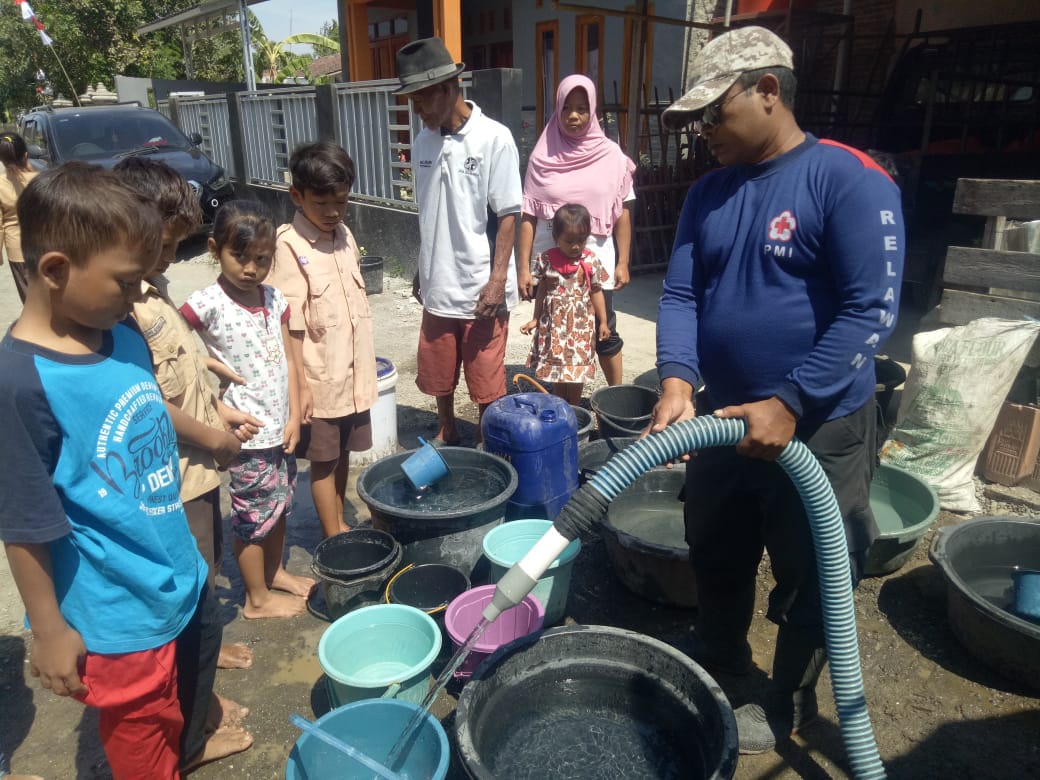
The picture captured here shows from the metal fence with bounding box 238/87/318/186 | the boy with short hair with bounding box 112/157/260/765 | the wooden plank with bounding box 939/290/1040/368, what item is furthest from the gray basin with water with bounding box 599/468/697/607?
the metal fence with bounding box 238/87/318/186

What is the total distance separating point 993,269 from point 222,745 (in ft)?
14.1

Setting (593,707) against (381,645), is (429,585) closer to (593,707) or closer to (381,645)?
(381,645)

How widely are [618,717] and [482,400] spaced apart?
6.90ft

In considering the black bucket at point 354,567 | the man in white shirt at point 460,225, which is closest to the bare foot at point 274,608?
the black bucket at point 354,567

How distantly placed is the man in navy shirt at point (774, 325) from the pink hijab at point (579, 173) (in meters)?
2.20

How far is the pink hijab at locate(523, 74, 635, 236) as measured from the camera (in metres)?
4.37

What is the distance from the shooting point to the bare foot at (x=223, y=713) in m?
2.33

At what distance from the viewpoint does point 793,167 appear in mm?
1877

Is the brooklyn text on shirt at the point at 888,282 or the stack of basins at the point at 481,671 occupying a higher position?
the brooklyn text on shirt at the point at 888,282

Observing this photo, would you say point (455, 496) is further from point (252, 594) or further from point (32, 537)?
point (32, 537)

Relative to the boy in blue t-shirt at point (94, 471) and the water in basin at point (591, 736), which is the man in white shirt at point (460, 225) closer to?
the water in basin at point (591, 736)

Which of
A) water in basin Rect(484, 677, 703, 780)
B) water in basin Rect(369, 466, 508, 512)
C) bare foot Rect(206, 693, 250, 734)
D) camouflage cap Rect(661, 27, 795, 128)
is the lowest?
bare foot Rect(206, 693, 250, 734)

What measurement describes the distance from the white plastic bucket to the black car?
22.2ft

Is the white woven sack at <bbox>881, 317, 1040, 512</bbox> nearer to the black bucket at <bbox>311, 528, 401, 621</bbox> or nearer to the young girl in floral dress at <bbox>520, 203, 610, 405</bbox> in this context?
the young girl in floral dress at <bbox>520, 203, 610, 405</bbox>
